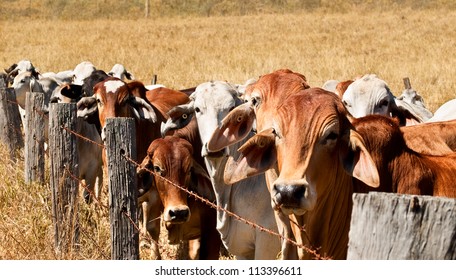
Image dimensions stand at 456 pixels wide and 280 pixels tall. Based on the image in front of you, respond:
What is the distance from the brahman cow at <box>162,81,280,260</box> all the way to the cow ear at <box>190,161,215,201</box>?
15.0 inches

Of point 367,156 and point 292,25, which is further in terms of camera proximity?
point 292,25

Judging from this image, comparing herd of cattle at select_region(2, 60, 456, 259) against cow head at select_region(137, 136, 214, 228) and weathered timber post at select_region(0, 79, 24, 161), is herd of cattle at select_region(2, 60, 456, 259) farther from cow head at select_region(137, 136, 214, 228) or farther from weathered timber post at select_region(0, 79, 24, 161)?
weathered timber post at select_region(0, 79, 24, 161)

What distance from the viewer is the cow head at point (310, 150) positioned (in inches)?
188

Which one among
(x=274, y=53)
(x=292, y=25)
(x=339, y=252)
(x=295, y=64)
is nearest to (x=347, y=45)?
(x=274, y=53)

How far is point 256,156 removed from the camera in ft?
18.1

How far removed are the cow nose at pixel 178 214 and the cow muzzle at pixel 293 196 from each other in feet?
8.18

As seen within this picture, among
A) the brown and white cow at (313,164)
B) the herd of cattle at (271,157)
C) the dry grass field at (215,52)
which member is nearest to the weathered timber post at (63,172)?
the dry grass field at (215,52)

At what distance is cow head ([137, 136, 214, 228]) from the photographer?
723 centimetres

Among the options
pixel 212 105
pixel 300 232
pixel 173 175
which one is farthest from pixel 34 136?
pixel 300 232

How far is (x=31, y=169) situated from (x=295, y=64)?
17.1 meters

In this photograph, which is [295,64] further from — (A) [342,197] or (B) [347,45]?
(A) [342,197]

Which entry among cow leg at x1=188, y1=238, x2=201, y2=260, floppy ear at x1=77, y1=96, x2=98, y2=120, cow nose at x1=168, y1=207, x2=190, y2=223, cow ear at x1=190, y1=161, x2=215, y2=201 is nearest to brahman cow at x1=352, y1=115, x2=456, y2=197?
cow nose at x1=168, y1=207, x2=190, y2=223

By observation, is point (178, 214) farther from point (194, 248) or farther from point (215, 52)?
point (215, 52)

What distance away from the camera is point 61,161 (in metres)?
7.05
